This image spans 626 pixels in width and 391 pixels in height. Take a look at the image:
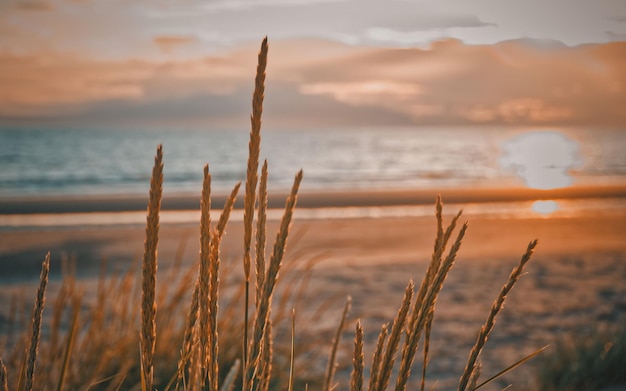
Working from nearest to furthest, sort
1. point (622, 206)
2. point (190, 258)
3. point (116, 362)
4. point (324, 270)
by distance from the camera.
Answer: point (116, 362) → point (324, 270) → point (190, 258) → point (622, 206)

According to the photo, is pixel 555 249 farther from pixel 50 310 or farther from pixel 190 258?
pixel 50 310

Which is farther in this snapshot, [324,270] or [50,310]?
[324,270]

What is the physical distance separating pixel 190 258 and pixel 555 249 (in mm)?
7064

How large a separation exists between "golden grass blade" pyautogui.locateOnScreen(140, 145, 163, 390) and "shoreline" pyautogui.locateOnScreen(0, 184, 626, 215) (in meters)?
16.7

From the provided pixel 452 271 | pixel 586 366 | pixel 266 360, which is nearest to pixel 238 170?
pixel 452 271

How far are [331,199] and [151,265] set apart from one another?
20.5m

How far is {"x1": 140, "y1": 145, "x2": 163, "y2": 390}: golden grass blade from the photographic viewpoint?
930 millimetres

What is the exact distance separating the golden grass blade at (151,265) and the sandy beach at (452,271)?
2.10m

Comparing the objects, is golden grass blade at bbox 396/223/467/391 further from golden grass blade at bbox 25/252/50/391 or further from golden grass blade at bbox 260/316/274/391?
golden grass blade at bbox 25/252/50/391

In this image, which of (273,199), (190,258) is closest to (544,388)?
(190,258)

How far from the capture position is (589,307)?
7816 mm

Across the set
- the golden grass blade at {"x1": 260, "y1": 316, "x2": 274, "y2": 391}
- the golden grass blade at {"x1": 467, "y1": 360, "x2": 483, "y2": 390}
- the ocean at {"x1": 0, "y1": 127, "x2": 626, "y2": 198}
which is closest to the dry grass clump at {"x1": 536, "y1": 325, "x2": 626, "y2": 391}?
the golden grass blade at {"x1": 467, "y1": 360, "x2": 483, "y2": 390}

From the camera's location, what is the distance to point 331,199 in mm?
21453

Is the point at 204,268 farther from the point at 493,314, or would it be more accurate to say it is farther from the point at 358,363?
the point at 493,314
